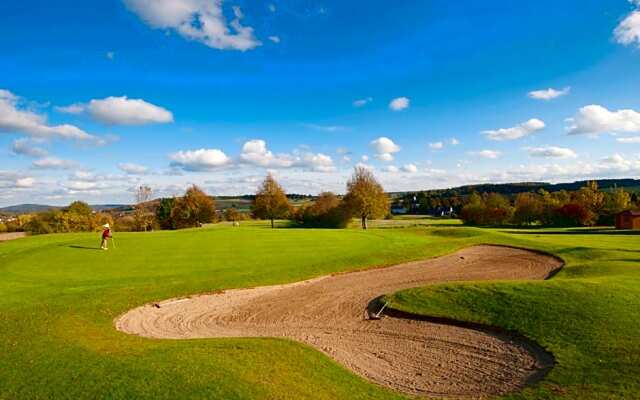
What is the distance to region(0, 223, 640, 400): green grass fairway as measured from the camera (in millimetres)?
8688

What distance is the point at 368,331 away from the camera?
14664 millimetres

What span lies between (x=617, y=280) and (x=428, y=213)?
448 ft

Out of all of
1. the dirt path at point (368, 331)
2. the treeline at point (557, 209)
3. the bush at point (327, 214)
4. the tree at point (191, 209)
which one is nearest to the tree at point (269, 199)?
the bush at point (327, 214)

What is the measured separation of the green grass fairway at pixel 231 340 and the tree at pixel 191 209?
208 feet

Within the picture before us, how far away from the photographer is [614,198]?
8775 cm

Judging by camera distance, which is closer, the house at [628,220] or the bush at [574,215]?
the house at [628,220]

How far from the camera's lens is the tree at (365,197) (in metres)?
68.6

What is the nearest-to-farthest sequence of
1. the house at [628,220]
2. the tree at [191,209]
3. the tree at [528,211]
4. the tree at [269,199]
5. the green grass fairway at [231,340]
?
the green grass fairway at [231,340]
the house at [628,220]
the tree at [269,199]
the tree at [528,211]
the tree at [191,209]

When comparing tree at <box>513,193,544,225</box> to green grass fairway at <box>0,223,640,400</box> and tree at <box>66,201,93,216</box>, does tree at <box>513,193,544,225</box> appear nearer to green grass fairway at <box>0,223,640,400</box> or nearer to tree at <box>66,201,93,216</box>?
green grass fairway at <box>0,223,640,400</box>

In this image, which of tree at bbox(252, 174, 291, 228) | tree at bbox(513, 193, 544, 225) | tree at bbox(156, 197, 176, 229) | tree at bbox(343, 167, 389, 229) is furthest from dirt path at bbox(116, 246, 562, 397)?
tree at bbox(156, 197, 176, 229)

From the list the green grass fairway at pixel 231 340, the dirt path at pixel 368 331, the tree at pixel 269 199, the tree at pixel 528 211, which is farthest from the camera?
the tree at pixel 528 211

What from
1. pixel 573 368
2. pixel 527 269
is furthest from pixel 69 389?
pixel 527 269

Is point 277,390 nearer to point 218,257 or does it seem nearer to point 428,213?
point 218,257

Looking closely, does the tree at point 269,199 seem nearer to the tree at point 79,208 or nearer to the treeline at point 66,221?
the treeline at point 66,221
